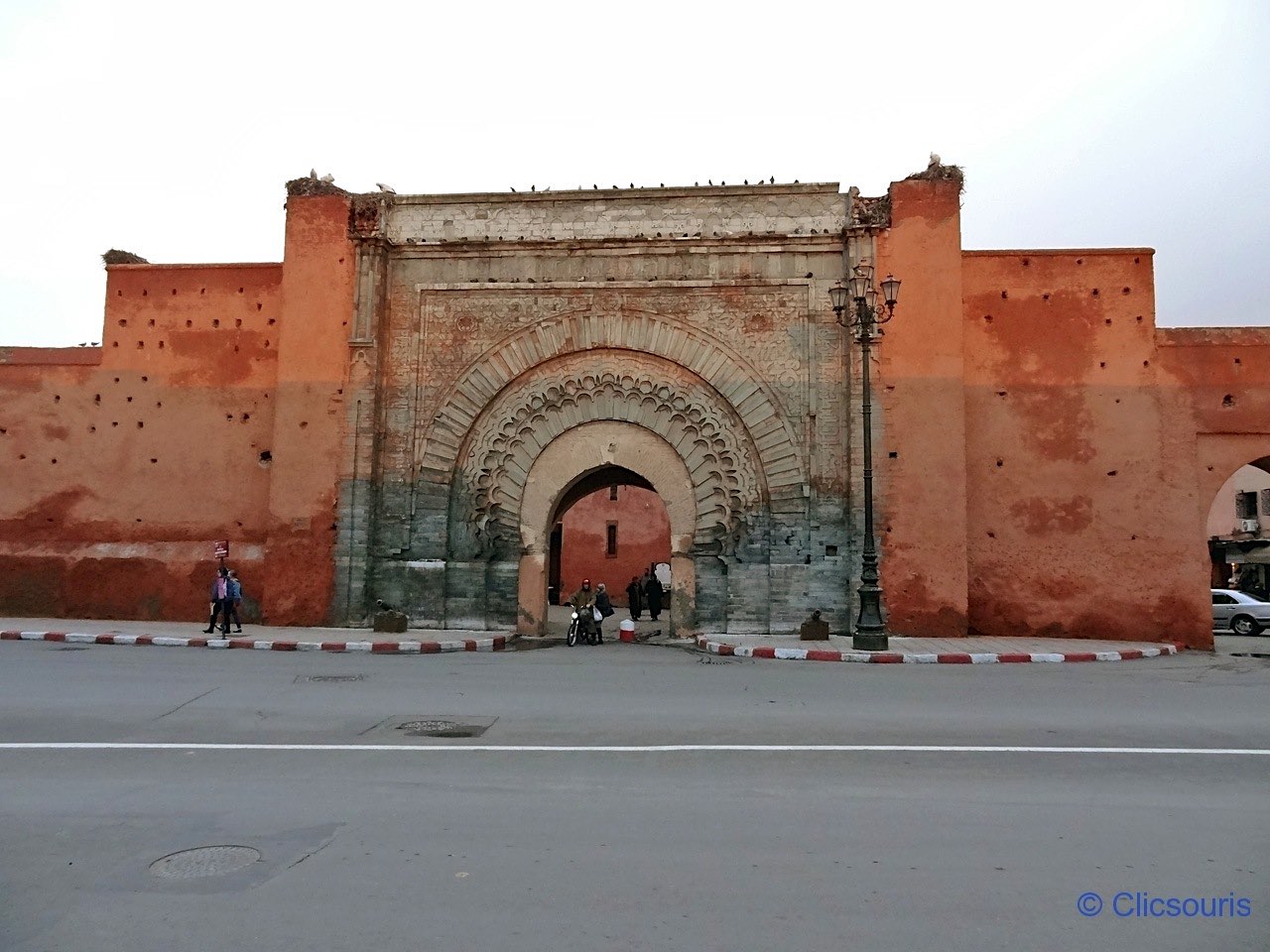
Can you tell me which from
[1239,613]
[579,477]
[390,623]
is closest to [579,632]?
[579,477]

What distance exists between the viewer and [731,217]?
16.0 metres

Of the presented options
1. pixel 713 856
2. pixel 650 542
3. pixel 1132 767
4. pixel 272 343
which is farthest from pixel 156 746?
pixel 650 542

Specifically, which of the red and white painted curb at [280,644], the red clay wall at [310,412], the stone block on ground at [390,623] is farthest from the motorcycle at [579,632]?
the red clay wall at [310,412]

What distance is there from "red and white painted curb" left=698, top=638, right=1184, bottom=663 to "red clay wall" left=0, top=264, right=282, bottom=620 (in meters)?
9.45

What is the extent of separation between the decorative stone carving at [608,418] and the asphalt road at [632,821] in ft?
23.5

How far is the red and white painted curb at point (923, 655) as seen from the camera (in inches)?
478

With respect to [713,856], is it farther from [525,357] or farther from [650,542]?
[650,542]

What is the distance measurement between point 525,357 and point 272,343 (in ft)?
16.3

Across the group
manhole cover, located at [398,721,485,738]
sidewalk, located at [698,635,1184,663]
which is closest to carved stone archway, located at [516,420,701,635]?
sidewalk, located at [698,635,1184,663]

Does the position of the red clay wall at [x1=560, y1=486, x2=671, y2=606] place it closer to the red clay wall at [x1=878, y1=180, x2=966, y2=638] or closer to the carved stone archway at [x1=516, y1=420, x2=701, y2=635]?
the carved stone archway at [x1=516, y1=420, x2=701, y2=635]

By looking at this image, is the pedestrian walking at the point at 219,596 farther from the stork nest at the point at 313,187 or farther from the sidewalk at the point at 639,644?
the stork nest at the point at 313,187

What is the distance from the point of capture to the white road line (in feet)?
20.1

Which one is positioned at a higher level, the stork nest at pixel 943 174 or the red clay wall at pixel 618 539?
the stork nest at pixel 943 174

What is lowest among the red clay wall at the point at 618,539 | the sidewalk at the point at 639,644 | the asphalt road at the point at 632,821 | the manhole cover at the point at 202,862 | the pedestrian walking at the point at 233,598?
the manhole cover at the point at 202,862
